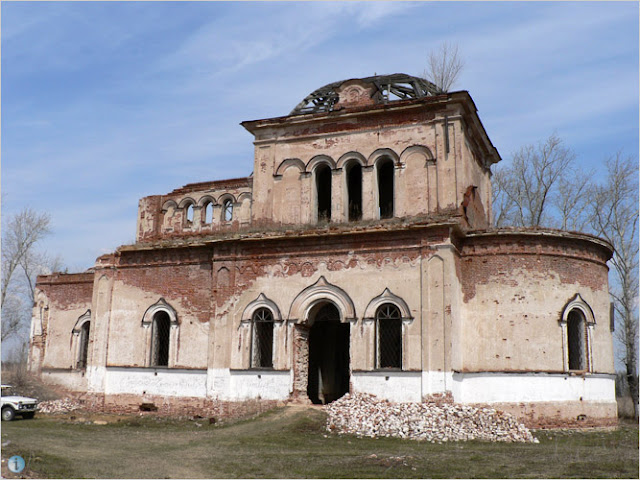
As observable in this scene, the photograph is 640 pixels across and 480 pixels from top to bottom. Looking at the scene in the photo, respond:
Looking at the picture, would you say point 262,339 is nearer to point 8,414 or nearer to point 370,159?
point 370,159

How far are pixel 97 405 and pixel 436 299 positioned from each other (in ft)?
38.3

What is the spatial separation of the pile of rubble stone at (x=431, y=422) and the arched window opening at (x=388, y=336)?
5.20 ft

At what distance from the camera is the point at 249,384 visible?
18.9 m

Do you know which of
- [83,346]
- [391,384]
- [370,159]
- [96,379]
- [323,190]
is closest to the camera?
[391,384]

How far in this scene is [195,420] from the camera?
19.3 meters

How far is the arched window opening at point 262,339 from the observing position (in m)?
19.4

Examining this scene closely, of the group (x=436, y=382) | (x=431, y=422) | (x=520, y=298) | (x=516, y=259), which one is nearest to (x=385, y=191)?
(x=516, y=259)

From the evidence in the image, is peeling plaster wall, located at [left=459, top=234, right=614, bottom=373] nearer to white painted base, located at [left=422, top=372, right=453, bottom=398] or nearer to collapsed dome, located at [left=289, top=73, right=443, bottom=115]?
white painted base, located at [left=422, top=372, right=453, bottom=398]

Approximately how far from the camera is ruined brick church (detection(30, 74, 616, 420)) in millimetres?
17609

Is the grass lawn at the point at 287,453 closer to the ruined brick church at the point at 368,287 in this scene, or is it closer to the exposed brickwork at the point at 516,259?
the ruined brick church at the point at 368,287

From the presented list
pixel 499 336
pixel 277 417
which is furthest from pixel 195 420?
pixel 499 336

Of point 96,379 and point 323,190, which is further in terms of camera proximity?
point 323,190

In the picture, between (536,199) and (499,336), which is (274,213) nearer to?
(499,336)

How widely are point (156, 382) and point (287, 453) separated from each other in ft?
27.2
